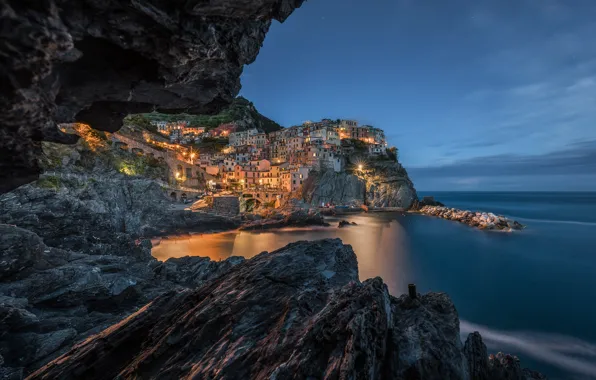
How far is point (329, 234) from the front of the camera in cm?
5084

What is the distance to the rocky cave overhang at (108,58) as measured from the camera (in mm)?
3787

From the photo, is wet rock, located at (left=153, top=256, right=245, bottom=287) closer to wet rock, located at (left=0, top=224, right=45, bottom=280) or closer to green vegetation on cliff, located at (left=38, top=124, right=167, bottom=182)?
wet rock, located at (left=0, top=224, right=45, bottom=280)

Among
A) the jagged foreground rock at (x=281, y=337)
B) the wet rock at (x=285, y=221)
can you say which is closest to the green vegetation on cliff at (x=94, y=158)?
the wet rock at (x=285, y=221)

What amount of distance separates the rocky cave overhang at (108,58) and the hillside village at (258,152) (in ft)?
221

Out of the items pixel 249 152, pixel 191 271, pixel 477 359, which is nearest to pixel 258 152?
pixel 249 152

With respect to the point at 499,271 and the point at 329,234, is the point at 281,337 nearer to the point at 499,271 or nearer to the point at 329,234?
the point at 499,271

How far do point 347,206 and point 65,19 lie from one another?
87051 mm

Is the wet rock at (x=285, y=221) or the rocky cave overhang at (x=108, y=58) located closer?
the rocky cave overhang at (x=108, y=58)

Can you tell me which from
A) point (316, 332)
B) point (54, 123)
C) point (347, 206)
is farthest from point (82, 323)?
point (347, 206)

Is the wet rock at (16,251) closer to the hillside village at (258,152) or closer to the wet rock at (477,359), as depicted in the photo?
the wet rock at (477,359)

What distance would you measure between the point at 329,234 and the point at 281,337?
151 feet

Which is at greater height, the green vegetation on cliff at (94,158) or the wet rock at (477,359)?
the green vegetation on cliff at (94,158)

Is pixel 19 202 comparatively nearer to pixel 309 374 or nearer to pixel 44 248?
pixel 44 248

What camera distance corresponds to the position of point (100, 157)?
50906 millimetres
